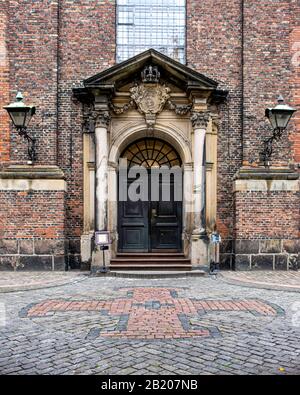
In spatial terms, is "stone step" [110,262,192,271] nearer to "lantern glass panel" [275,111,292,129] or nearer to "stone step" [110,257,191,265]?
"stone step" [110,257,191,265]

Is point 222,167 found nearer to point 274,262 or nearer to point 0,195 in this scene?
point 274,262

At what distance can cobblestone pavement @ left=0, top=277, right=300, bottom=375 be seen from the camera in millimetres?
4566

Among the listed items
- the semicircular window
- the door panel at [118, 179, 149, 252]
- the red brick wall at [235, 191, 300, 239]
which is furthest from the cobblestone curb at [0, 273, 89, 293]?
the red brick wall at [235, 191, 300, 239]

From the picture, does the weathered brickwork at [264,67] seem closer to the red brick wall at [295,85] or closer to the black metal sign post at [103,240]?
the red brick wall at [295,85]

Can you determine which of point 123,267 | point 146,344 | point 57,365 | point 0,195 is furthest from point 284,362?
point 0,195

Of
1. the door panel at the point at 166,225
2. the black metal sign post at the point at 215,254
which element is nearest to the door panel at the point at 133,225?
the door panel at the point at 166,225

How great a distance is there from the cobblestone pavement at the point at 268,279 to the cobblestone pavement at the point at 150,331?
1.51 ft

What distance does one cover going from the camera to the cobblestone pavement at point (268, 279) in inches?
368

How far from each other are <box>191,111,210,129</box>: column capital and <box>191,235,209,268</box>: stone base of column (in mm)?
2939

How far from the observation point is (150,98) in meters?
12.4

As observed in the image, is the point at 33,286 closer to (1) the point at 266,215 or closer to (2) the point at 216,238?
(2) the point at 216,238

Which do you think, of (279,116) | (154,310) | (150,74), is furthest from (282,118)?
(154,310)

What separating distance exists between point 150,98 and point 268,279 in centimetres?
569

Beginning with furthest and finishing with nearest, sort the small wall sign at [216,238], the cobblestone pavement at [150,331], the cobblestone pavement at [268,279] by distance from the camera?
the small wall sign at [216,238] < the cobblestone pavement at [268,279] < the cobblestone pavement at [150,331]
